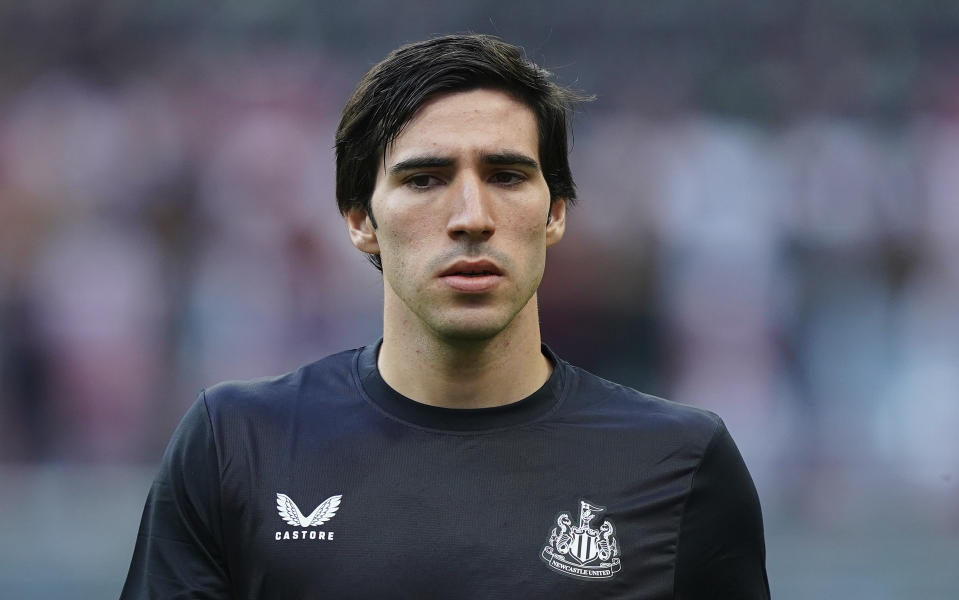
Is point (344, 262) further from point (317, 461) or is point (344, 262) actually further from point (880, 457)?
point (317, 461)

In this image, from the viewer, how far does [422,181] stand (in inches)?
112

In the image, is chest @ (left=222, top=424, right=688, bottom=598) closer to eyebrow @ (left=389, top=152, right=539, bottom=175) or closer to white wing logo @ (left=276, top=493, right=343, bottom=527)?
white wing logo @ (left=276, top=493, right=343, bottom=527)

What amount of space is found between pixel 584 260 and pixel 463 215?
21.6 ft

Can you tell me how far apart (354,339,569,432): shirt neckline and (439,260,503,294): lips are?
0.92 feet

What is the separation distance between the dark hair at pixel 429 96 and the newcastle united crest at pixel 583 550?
2.54 ft

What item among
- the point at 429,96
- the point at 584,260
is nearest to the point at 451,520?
the point at 429,96

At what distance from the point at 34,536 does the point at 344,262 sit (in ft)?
8.82

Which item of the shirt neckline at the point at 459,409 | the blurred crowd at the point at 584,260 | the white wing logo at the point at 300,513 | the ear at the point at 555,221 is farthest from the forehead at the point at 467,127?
the blurred crowd at the point at 584,260

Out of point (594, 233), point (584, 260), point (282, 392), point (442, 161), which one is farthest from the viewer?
point (594, 233)

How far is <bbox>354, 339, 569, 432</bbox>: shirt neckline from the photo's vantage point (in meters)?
2.83

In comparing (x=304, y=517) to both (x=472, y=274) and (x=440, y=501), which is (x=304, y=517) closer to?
(x=440, y=501)

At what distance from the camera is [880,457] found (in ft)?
29.5

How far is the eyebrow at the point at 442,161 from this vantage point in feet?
9.12

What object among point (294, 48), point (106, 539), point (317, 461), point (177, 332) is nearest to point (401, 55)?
point (317, 461)
